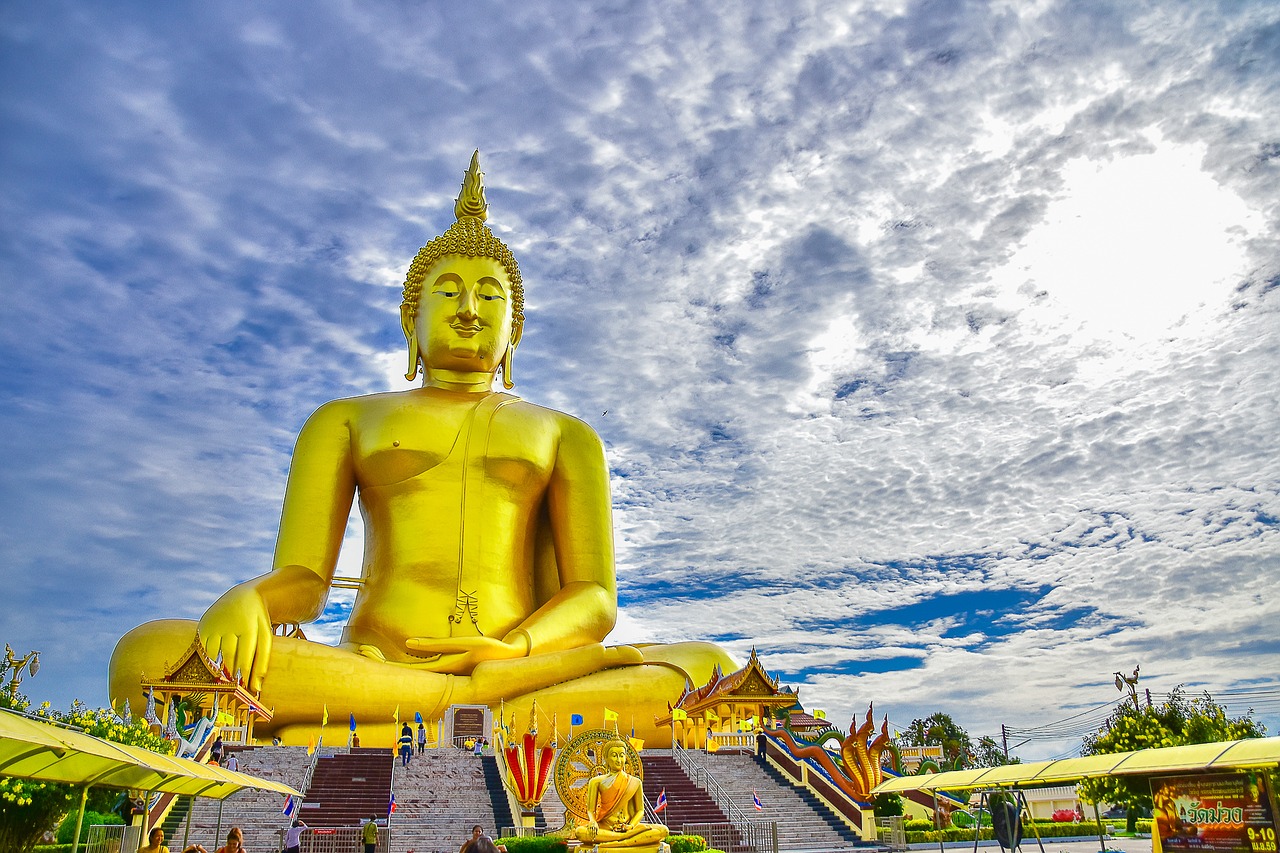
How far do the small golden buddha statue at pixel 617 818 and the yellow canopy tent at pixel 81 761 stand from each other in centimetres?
300

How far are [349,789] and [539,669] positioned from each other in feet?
14.0

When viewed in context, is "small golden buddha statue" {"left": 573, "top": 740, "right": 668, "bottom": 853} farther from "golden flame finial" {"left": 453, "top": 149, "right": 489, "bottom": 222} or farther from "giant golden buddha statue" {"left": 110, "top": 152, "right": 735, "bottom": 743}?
"golden flame finial" {"left": 453, "top": 149, "right": 489, "bottom": 222}

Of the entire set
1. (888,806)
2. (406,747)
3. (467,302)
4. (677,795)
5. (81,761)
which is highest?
(467,302)

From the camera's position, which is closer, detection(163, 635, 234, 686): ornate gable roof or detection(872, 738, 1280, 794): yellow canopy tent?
detection(872, 738, 1280, 794): yellow canopy tent

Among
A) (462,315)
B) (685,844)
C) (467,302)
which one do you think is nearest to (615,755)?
(685,844)

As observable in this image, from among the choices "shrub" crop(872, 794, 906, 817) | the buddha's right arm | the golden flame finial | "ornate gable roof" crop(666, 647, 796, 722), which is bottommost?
"shrub" crop(872, 794, 906, 817)

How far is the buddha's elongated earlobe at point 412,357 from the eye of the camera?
66.9 ft

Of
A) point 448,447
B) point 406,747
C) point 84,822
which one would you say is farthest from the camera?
point 448,447

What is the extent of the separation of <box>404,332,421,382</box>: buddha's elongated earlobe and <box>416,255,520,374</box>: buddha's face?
34 centimetres

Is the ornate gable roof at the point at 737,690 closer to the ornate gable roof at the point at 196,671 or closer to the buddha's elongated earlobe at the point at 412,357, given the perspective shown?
the ornate gable roof at the point at 196,671

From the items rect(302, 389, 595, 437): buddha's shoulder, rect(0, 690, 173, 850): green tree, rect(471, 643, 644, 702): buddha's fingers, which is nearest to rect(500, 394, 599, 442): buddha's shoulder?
rect(302, 389, 595, 437): buddha's shoulder

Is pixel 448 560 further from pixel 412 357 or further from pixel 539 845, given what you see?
pixel 539 845

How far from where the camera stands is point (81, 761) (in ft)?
21.0

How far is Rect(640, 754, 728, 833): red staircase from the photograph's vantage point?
12430 mm
